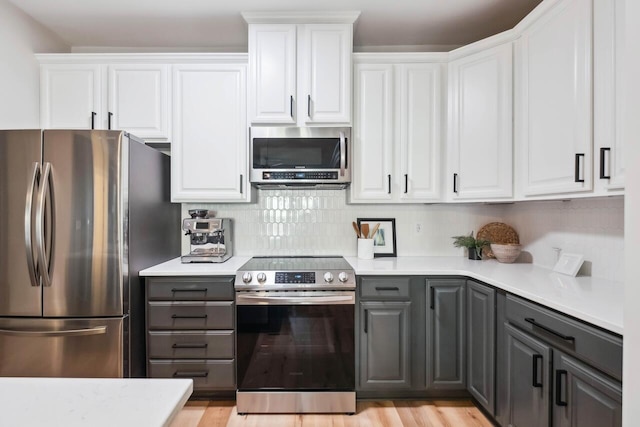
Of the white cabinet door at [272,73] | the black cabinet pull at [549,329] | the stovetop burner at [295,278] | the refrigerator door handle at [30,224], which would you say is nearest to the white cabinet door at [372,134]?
Result: the white cabinet door at [272,73]

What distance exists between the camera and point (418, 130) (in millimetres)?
2547

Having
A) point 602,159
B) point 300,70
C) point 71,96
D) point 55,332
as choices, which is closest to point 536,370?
point 602,159

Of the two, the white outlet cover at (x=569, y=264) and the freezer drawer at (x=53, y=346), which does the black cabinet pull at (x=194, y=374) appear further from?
the white outlet cover at (x=569, y=264)

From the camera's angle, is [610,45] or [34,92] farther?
[34,92]

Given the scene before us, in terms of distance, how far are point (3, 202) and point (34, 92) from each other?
39.8 inches

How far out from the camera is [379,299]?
2205 mm

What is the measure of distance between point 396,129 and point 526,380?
1.76m

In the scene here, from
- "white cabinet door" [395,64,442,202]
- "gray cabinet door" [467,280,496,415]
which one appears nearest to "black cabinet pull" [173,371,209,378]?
"gray cabinet door" [467,280,496,415]

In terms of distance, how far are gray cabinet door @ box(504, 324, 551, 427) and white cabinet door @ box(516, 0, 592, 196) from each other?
0.79 m

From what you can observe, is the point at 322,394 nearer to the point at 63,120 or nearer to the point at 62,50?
the point at 63,120

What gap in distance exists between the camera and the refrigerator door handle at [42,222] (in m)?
1.89

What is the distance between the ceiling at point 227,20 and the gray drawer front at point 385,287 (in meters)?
1.86

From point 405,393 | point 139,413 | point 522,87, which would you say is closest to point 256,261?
point 405,393

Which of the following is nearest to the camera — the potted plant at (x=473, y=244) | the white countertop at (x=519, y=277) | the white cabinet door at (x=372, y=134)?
the white countertop at (x=519, y=277)
